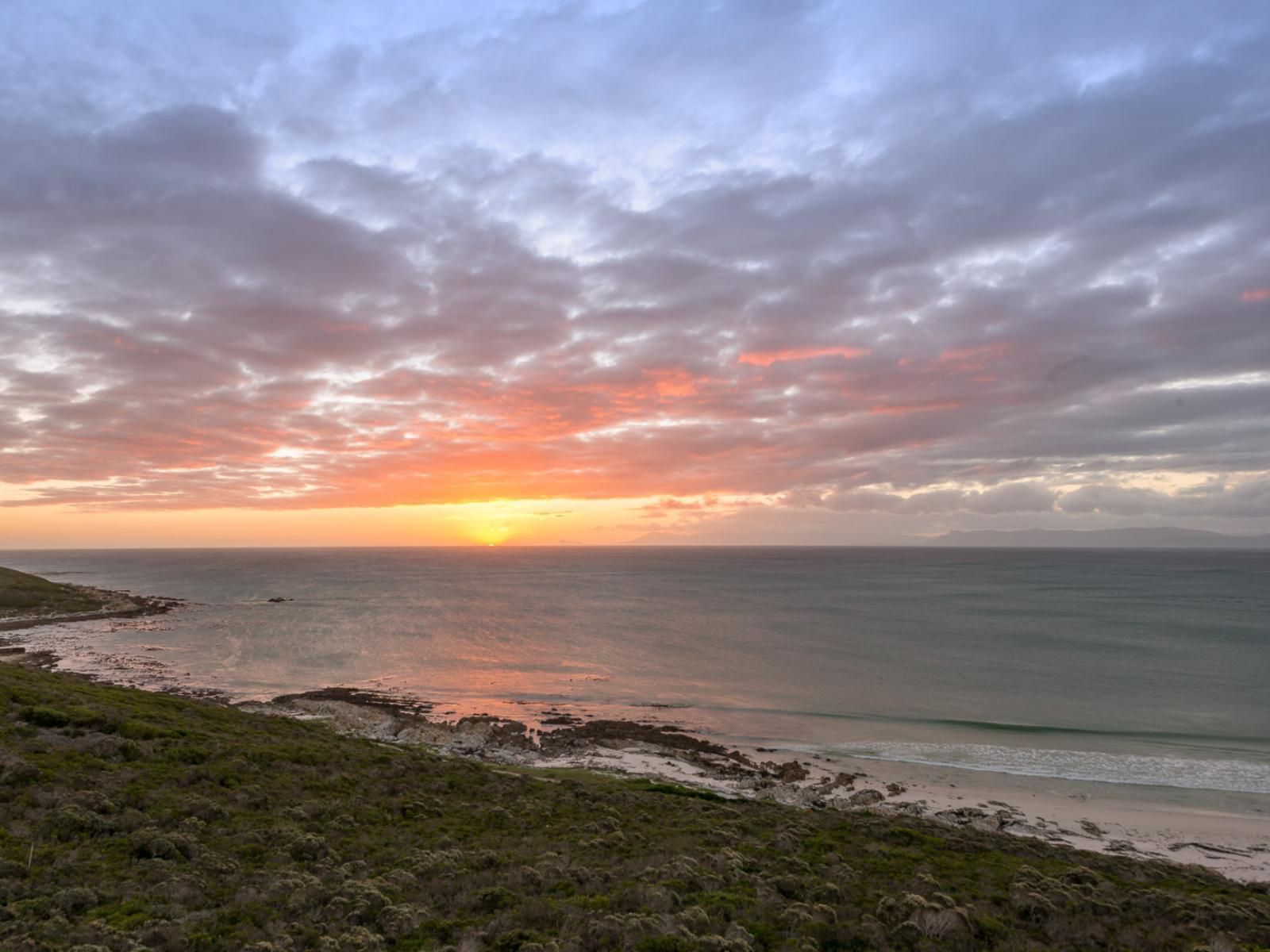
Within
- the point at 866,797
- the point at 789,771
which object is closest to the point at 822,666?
the point at 789,771

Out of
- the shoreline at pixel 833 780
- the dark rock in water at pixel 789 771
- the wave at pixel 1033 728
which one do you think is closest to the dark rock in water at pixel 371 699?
the shoreline at pixel 833 780

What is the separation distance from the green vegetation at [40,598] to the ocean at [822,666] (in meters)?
14.7

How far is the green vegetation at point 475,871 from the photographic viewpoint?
1255 cm

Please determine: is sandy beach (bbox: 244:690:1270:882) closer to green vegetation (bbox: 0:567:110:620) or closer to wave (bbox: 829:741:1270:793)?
wave (bbox: 829:741:1270:793)

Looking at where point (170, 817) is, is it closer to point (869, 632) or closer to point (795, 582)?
point (869, 632)

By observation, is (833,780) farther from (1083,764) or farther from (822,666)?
(822,666)

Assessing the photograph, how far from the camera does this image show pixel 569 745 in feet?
130

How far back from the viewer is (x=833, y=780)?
33750 mm

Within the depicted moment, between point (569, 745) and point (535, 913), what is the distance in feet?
89.7

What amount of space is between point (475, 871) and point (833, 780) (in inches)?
937

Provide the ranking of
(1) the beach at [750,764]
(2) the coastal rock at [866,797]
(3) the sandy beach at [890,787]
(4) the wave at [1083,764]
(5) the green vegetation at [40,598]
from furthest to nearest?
1. (5) the green vegetation at [40,598]
2. (4) the wave at [1083,764]
3. (2) the coastal rock at [866,797]
4. (1) the beach at [750,764]
5. (3) the sandy beach at [890,787]

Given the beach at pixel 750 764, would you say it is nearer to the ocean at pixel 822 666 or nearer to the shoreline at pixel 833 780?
the shoreline at pixel 833 780

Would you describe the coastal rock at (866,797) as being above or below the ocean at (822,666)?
above

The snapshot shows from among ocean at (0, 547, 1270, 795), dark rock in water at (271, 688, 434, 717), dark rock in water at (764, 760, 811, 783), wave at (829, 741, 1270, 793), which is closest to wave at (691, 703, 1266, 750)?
ocean at (0, 547, 1270, 795)
